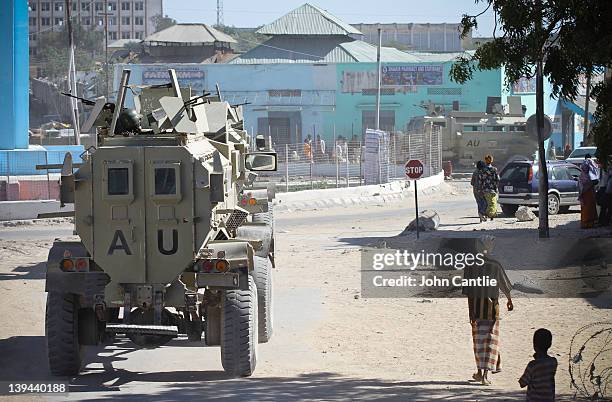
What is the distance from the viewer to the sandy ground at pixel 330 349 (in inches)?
442

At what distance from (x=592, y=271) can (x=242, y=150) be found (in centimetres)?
651

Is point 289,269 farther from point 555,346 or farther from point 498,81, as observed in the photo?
point 498,81

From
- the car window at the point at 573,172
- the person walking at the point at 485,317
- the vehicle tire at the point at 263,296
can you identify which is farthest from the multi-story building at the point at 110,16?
the person walking at the point at 485,317

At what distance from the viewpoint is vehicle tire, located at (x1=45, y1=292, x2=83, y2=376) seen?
37.9 ft

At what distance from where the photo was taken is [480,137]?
50156 mm

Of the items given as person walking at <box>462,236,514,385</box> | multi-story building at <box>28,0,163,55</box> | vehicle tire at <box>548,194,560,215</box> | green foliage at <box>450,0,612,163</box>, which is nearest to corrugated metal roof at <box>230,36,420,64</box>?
vehicle tire at <box>548,194,560,215</box>

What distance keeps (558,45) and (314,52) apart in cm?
6139

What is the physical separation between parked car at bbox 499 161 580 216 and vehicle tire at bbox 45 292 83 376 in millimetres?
19888

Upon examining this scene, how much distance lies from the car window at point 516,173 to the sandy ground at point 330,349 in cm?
809

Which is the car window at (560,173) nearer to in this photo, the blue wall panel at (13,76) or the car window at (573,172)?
the car window at (573,172)

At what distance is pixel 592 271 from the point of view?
18891 mm

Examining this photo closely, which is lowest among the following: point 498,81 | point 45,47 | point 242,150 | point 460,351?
point 460,351

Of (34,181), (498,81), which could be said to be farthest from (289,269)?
(498,81)

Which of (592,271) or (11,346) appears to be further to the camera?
(592,271)
